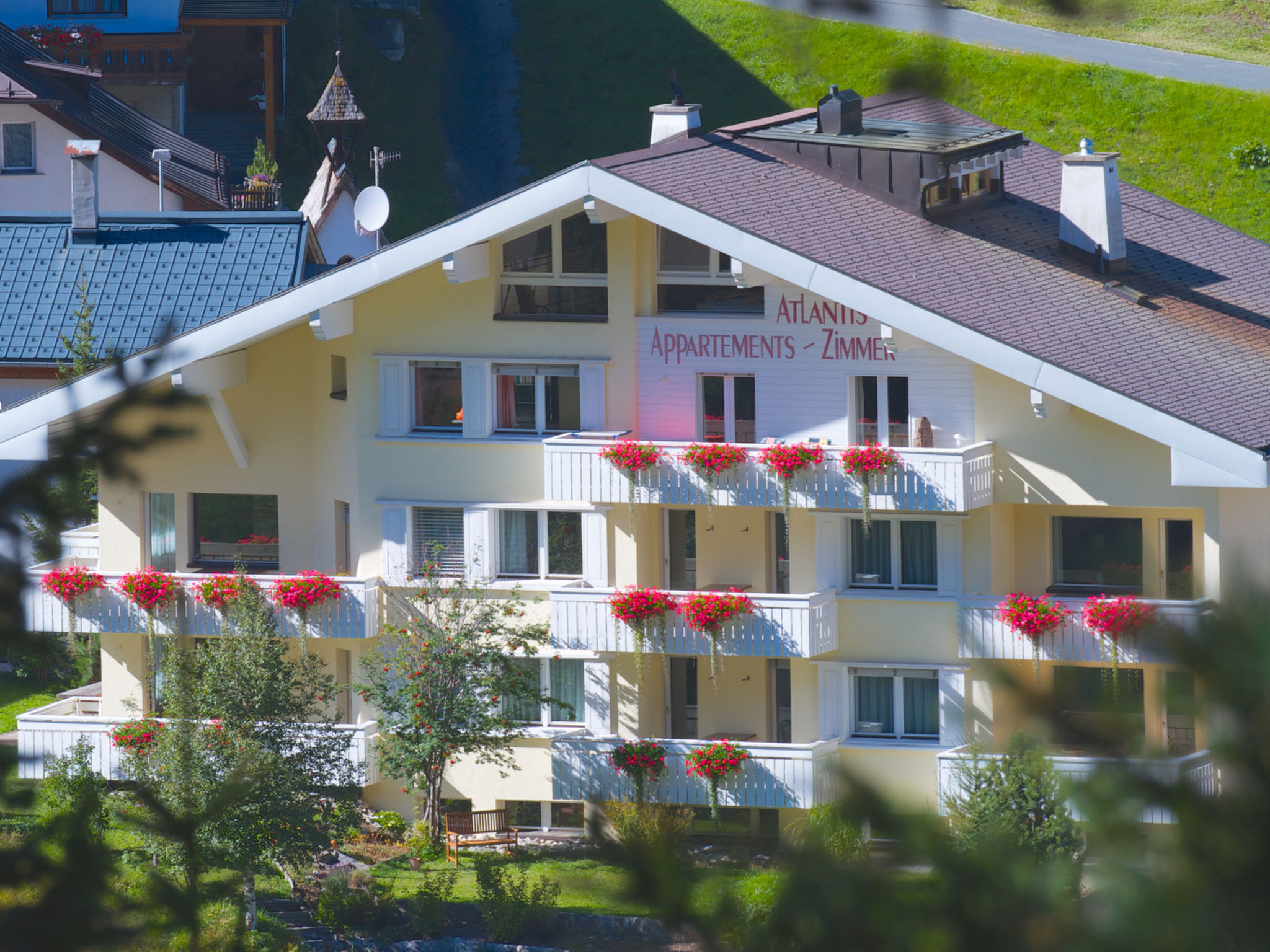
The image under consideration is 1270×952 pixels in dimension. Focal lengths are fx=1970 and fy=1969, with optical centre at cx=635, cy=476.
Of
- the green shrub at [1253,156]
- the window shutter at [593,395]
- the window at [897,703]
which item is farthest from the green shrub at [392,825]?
the green shrub at [1253,156]

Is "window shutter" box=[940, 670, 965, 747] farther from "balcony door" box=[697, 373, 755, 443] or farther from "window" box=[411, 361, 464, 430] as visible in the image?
"window" box=[411, 361, 464, 430]

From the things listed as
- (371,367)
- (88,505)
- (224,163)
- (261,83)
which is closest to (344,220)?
(224,163)

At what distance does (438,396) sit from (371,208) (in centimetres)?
820

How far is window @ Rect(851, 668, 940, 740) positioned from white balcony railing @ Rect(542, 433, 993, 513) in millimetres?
2822

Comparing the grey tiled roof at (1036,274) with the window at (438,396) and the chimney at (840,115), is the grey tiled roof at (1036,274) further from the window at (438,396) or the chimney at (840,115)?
the window at (438,396)

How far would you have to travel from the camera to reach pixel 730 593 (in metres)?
28.7

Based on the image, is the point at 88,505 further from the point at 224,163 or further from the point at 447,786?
the point at 224,163

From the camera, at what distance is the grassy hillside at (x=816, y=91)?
2181 inches

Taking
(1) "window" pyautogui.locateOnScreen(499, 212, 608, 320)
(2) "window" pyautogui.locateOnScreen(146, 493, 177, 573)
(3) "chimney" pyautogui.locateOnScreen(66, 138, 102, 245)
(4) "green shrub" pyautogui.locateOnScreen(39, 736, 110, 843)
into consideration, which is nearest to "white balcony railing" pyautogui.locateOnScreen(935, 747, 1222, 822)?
(4) "green shrub" pyautogui.locateOnScreen(39, 736, 110, 843)

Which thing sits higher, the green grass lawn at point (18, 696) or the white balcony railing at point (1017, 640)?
the white balcony railing at point (1017, 640)

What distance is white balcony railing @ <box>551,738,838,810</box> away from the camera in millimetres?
28859

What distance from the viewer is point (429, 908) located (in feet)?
90.1

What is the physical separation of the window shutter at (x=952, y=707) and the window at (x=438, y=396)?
333 inches

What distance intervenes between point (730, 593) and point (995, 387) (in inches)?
191
